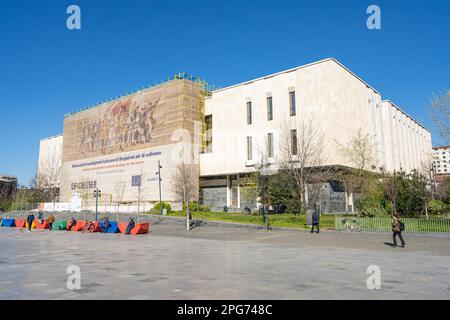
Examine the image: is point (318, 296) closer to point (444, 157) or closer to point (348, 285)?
point (348, 285)

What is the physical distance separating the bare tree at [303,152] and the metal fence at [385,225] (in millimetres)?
11909

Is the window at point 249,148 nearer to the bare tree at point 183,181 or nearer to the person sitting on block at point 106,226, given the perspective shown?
the bare tree at point 183,181

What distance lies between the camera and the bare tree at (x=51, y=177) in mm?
81938

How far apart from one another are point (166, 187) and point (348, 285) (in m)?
46.4

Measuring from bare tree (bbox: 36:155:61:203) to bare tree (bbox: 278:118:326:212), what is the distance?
58.7 meters

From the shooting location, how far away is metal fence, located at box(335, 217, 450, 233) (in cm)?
2289

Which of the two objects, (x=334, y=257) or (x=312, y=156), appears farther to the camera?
(x=312, y=156)

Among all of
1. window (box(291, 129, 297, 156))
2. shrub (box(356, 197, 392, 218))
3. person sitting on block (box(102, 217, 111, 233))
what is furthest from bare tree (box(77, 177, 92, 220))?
shrub (box(356, 197, 392, 218))

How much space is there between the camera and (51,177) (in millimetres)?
83625

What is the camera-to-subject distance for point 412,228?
77.1ft

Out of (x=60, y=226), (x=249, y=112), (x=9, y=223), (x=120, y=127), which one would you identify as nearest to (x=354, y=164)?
(x=249, y=112)

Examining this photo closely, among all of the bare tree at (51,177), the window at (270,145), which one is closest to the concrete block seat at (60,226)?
the window at (270,145)
